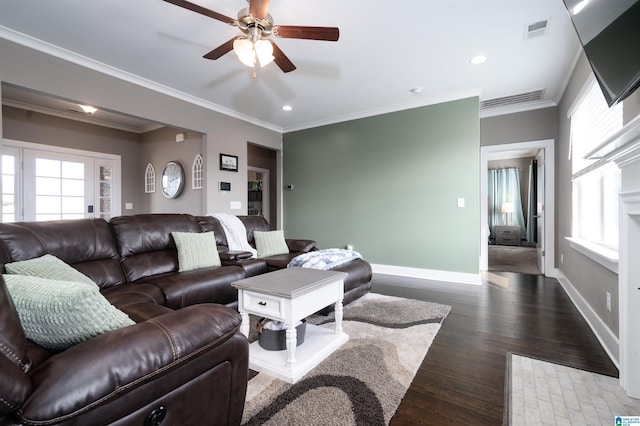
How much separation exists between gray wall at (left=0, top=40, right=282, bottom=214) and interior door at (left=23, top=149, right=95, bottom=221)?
35.9 inches

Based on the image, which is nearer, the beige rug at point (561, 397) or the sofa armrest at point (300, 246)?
the beige rug at point (561, 397)

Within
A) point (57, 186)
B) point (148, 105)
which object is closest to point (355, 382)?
point (148, 105)

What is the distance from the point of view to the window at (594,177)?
238 cm

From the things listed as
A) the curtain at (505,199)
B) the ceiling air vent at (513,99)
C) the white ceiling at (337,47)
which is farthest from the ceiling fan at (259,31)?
the curtain at (505,199)

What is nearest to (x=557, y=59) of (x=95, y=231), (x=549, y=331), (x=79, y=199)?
(x=549, y=331)

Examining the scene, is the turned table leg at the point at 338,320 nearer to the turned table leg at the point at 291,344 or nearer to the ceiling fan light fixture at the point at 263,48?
the turned table leg at the point at 291,344

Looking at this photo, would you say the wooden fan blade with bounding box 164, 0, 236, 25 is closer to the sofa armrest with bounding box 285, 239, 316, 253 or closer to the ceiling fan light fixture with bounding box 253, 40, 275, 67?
the ceiling fan light fixture with bounding box 253, 40, 275, 67

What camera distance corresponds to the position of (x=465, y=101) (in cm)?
408

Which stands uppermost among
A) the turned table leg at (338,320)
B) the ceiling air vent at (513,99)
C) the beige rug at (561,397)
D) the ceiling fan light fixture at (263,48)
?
the ceiling air vent at (513,99)

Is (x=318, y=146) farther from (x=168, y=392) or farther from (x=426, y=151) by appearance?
(x=168, y=392)

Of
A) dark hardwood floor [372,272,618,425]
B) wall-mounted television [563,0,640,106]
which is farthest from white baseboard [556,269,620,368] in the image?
wall-mounted television [563,0,640,106]

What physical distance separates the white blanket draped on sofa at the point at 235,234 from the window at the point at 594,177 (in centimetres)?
339

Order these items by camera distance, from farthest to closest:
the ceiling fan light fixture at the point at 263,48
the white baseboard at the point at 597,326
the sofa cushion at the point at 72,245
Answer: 1. the ceiling fan light fixture at the point at 263,48
2. the white baseboard at the point at 597,326
3. the sofa cushion at the point at 72,245

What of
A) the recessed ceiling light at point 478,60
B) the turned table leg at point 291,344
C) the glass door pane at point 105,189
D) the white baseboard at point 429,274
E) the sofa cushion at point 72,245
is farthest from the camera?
the glass door pane at point 105,189
